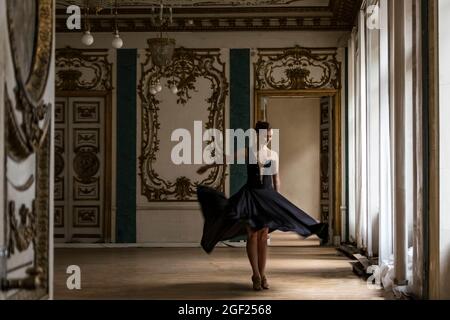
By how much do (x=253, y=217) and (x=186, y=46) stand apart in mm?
5772

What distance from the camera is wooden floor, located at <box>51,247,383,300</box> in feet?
21.2

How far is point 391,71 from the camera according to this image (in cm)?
682

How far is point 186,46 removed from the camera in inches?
469

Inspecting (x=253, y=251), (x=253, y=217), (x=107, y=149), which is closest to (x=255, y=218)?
(x=253, y=217)

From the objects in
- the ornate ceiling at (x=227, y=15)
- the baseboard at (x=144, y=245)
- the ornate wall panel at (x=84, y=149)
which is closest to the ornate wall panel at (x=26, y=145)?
the ornate ceiling at (x=227, y=15)

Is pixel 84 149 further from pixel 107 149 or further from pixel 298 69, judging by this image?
pixel 298 69

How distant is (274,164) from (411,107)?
4.54ft

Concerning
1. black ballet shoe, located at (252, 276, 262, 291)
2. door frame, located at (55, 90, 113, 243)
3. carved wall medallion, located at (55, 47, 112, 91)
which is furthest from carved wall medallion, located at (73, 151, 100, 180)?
black ballet shoe, located at (252, 276, 262, 291)

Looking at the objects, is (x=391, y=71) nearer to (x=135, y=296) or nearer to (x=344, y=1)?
(x=135, y=296)

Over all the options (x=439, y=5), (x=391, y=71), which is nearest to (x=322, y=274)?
(x=391, y=71)

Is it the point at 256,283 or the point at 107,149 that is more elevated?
the point at 107,149

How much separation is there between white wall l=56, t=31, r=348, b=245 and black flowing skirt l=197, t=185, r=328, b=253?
16.6ft

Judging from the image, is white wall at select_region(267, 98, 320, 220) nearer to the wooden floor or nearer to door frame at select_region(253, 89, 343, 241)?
door frame at select_region(253, 89, 343, 241)

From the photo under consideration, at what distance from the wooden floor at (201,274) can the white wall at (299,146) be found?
4.53 metres
